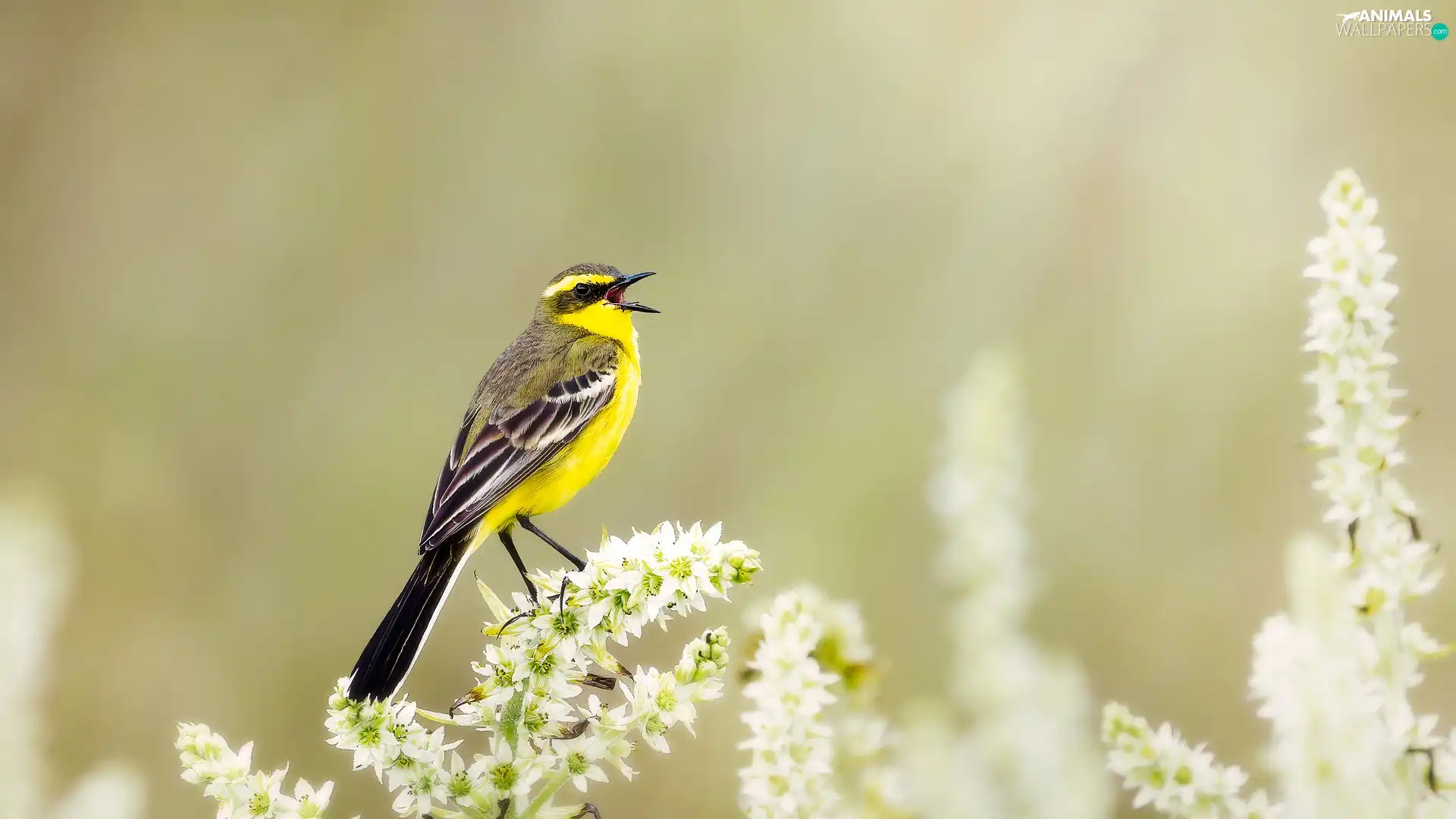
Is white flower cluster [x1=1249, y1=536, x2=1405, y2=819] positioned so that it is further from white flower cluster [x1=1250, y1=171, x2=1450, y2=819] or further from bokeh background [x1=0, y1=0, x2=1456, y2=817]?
bokeh background [x1=0, y1=0, x2=1456, y2=817]

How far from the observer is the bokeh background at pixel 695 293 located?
581cm

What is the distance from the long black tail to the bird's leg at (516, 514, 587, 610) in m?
0.25

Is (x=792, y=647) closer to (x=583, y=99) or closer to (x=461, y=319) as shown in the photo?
(x=461, y=319)

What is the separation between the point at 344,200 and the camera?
7.31 m

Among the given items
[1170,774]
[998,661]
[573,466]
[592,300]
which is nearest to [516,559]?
[573,466]

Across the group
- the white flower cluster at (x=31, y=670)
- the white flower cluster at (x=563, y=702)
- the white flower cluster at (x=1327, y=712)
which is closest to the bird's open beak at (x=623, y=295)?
the white flower cluster at (x=31, y=670)

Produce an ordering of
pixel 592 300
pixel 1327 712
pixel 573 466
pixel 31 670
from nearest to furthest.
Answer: pixel 1327 712
pixel 31 670
pixel 573 466
pixel 592 300

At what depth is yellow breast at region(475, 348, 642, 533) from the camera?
3500 millimetres

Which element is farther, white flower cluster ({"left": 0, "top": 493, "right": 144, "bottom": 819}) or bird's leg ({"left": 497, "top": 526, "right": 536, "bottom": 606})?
bird's leg ({"left": 497, "top": 526, "right": 536, "bottom": 606})

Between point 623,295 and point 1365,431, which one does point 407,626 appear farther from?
point 623,295

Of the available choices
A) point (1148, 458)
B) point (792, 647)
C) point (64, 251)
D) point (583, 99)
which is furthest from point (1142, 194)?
point (64, 251)

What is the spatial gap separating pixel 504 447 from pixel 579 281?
1.10 meters

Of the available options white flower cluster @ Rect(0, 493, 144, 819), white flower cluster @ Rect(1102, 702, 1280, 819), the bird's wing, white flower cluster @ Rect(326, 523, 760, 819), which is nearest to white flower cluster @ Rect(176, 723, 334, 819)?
white flower cluster @ Rect(326, 523, 760, 819)

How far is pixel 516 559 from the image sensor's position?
3.13 meters
